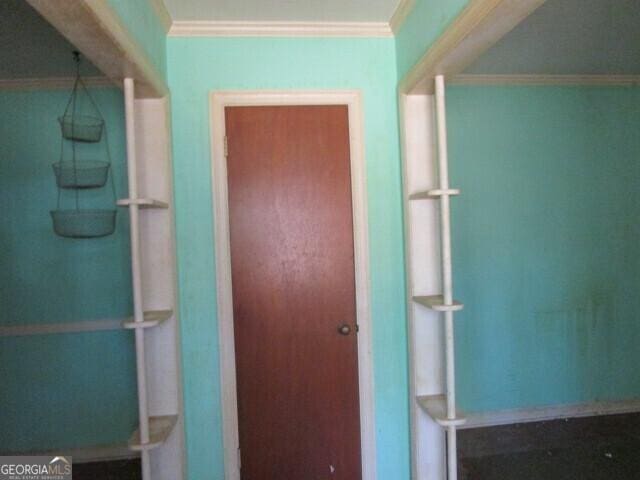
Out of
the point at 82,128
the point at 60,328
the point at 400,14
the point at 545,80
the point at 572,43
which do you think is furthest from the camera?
the point at 545,80

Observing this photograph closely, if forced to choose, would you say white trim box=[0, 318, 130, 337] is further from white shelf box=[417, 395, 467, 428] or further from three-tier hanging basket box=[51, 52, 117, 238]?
white shelf box=[417, 395, 467, 428]

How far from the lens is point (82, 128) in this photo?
6.07 feet

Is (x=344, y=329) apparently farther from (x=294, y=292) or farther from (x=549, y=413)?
(x=549, y=413)

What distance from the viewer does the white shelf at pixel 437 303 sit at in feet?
4.72

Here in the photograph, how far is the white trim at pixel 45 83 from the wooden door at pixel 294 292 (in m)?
1.00

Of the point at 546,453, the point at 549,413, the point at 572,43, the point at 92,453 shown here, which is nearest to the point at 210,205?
the point at 92,453

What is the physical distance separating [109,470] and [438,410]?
198 cm

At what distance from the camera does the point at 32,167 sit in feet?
6.88

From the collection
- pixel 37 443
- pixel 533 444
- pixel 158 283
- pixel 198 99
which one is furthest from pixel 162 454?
pixel 533 444

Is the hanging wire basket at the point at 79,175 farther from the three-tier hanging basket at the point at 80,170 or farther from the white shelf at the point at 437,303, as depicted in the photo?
the white shelf at the point at 437,303

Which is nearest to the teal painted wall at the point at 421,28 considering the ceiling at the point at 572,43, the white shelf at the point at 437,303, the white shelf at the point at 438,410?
the ceiling at the point at 572,43

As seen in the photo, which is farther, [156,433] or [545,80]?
[545,80]
